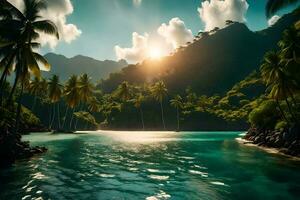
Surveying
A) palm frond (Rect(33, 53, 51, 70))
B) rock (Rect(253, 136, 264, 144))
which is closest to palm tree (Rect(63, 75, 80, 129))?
palm frond (Rect(33, 53, 51, 70))

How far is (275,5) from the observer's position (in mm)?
25391

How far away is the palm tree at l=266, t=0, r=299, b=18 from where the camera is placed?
25234 mm

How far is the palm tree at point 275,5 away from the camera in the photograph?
2523 centimetres

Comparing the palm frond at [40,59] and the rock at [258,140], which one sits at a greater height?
the palm frond at [40,59]

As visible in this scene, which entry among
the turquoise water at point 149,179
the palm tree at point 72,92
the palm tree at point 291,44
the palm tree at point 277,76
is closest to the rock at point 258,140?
the palm tree at point 277,76

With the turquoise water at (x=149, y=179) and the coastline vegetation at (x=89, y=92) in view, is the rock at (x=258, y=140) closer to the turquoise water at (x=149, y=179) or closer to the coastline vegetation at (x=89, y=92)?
the coastline vegetation at (x=89, y=92)

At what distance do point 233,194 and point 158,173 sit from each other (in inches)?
297

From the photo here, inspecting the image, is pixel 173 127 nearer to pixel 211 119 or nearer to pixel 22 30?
pixel 211 119

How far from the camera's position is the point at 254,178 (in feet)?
69.6

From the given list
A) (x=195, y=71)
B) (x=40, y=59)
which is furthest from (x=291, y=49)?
(x=195, y=71)

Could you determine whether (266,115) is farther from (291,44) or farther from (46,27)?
(46,27)

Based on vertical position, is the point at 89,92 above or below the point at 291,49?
above

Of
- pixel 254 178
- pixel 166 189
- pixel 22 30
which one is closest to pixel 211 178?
pixel 254 178

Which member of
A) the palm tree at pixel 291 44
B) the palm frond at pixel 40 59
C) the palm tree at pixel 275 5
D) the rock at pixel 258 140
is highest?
the palm tree at pixel 291 44
